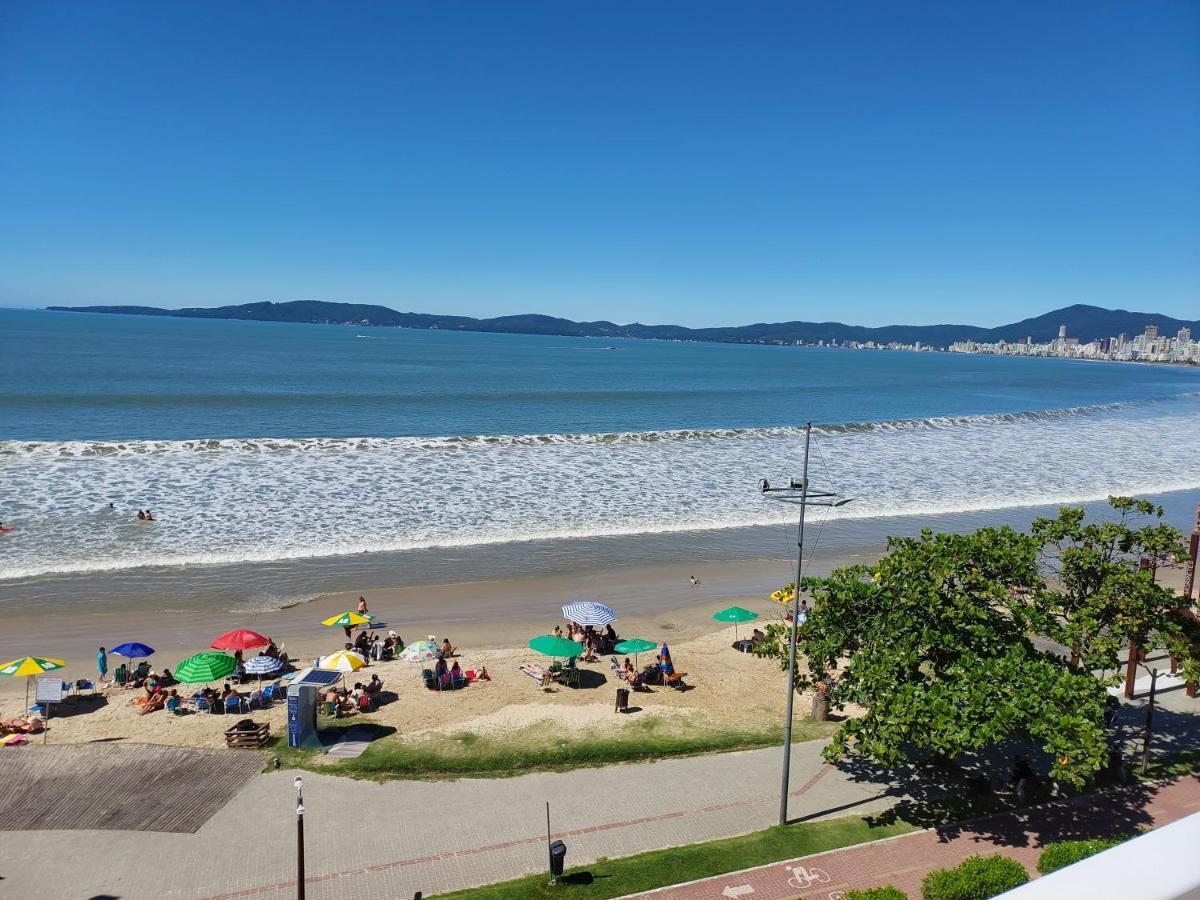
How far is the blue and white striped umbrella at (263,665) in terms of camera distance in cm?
1862

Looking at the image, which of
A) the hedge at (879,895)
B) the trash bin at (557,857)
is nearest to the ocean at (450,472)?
the trash bin at (557,857)

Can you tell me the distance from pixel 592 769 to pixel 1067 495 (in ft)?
120

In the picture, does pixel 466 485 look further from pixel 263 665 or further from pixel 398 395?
pixel 398 395

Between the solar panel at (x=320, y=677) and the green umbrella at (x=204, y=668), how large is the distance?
7.26 feet

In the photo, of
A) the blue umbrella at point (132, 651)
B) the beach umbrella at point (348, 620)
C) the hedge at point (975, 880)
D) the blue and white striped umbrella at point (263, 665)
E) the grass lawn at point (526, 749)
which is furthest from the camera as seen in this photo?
the beach umbrella at point (348, 620)

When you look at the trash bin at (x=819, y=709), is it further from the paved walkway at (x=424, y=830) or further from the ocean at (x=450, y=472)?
the ocean at (x=450, y=472)

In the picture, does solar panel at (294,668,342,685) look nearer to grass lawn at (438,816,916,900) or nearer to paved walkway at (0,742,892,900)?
paved walkway at (0,742,892,900)

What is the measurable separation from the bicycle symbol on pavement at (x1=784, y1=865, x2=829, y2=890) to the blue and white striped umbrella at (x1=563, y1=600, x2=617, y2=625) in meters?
9.68

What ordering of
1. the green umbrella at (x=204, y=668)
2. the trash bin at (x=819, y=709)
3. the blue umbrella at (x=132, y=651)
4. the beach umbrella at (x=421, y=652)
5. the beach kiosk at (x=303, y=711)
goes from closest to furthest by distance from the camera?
the beach kiosk at (x=303, y=711)
the green umbrella at (x=204, y=668)
the trash bin at (x=819, y=709)
the blue umbrella at (x=132, y=651)
the beach umbrella at (x=421, y=652)

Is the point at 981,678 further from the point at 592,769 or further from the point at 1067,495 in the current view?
the point at 1067,495

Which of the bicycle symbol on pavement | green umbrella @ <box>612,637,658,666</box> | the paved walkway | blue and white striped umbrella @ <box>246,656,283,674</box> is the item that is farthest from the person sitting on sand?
the bicycle symbol on pavement

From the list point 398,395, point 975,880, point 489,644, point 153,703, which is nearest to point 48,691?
point 153,703

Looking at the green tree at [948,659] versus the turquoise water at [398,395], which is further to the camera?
the turquoise water at [398,395]

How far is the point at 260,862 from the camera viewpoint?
12.4m
